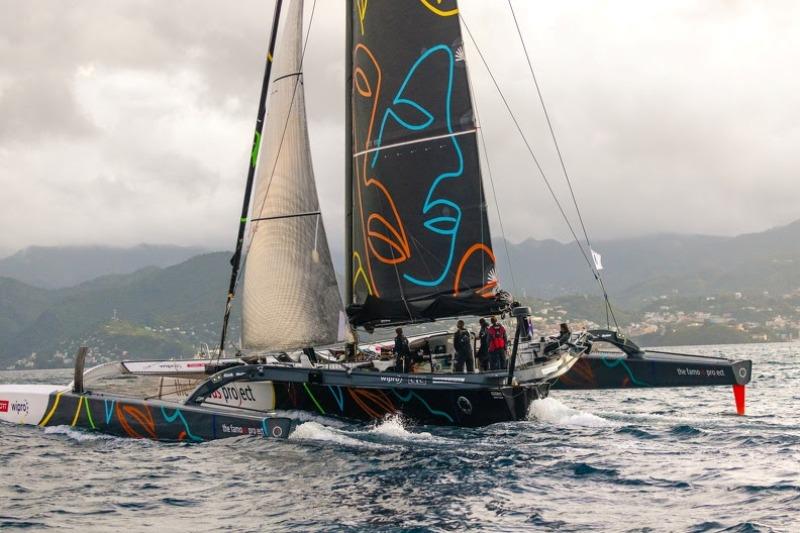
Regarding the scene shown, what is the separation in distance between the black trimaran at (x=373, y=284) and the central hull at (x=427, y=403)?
0.03m

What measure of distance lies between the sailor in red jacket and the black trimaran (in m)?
0.55

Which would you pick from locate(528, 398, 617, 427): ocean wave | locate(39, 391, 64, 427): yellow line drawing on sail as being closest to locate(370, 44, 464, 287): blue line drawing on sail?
locate(528, 398, 617, 427): ocean wave

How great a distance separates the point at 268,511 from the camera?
9.70m

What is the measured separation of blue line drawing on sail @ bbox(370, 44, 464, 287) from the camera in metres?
16.7

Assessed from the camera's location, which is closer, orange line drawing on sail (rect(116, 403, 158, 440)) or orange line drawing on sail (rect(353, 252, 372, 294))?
orange line drawing on sail (rect(116, 403, 158, 440))

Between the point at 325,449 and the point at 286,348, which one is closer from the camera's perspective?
the point at 325,449

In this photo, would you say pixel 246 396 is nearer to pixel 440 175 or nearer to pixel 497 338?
pixel 497 338

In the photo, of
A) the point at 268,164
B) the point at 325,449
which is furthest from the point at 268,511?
the point at 268,164

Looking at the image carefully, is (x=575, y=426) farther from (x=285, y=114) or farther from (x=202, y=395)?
(x=285, y=114)

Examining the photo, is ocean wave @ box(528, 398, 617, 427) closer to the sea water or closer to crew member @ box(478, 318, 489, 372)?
the sea water

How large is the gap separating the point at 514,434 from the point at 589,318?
6979 inches

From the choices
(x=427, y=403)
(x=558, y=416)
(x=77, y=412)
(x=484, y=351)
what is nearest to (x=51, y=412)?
(x=77, y=412)

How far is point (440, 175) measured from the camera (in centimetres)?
1686

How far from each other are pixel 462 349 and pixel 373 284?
2677 mm
